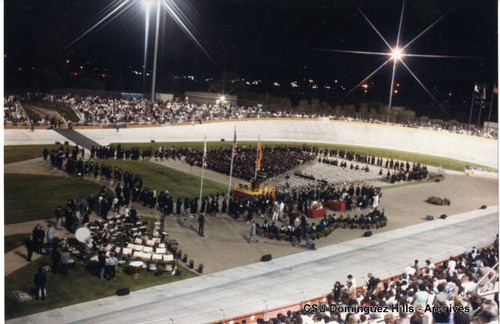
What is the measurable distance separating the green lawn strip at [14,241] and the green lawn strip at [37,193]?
2.27 metres

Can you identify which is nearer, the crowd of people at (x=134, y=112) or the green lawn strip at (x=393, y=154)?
the crowd of people at (x=134, y=112)

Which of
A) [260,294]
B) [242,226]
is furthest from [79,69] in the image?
[260,294]

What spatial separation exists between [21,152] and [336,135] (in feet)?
153

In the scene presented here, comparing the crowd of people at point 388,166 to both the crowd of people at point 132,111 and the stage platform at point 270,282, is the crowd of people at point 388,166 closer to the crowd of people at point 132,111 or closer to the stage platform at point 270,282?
the crowd of people at point 132,111

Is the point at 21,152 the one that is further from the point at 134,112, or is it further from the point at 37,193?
the point at 134,112

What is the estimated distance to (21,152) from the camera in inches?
1517

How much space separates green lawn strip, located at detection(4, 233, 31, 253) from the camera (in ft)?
64.9

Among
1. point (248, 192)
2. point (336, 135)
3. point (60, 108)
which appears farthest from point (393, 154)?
point (60, 108)

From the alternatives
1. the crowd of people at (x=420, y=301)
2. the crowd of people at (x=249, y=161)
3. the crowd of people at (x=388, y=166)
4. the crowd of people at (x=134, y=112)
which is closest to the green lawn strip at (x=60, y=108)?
the crowd of people at (x=134, y=112)

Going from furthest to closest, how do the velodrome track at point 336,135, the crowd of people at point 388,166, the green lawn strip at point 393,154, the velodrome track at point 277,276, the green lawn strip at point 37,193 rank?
1. the green lawn strip at point 393,154
2. the velodrome track at point 336,135
3. the crowd of people at point 388,166
4. the green lawn strip at point 37,193
5. the velodrome track at point 277,276

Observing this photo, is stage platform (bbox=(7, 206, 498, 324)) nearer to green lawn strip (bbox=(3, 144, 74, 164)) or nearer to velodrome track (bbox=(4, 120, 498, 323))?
velodrome track (bbox=(4, 120, 498, 323))

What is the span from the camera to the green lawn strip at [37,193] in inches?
966

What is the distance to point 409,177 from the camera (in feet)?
155

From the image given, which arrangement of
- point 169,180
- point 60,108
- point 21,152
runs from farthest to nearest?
point 60,108
point 21,152
point 169,180
